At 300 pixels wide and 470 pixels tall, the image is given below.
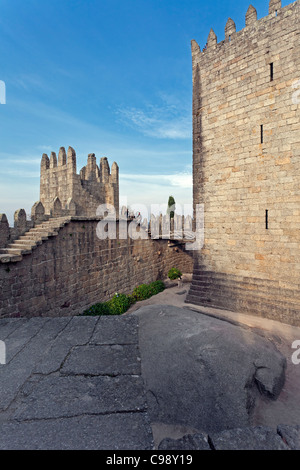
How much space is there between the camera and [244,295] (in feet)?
29.3

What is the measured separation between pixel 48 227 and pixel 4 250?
1.82 metres

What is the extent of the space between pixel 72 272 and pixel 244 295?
6.57 metres

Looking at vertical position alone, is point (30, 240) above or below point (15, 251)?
above

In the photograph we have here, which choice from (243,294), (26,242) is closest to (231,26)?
(243,294)

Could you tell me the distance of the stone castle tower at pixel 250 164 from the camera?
7980 millimetres

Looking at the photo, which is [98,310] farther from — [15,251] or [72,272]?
[15,251]

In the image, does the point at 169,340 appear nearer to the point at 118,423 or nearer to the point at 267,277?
the point at 118,423

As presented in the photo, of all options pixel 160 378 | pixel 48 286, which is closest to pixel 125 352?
pixel 160 378

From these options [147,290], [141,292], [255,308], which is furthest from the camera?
[147,290]

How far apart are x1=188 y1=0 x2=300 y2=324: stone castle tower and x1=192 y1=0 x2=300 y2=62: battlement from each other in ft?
0.11

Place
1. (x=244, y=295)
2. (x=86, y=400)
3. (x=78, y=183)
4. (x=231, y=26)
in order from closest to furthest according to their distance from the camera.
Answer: (x=86, y=400), (x=244, y=295), (x=231, y=26), (x=78, y=183)

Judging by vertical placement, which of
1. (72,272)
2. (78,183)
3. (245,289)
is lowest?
(245,289)

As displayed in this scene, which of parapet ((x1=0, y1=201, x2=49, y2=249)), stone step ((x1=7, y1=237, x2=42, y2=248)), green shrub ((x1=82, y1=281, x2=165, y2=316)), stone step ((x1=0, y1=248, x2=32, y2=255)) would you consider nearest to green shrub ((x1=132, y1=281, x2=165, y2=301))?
green shrub ((x1=82, y1=281, x2=165, y2=316))

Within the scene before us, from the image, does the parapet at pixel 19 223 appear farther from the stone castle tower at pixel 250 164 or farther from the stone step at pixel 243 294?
the stone step at pixel 243 294
